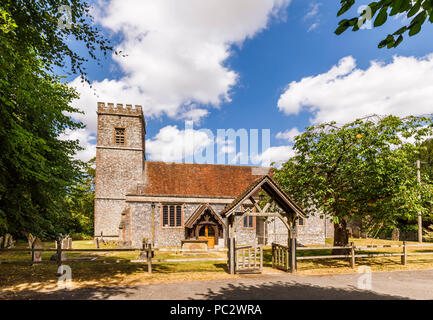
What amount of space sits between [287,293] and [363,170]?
7.52 meters

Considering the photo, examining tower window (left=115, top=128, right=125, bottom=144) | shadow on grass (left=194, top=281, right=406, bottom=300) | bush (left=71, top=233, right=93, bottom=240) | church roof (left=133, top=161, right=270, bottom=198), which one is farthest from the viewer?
bush (left=71, top=233, right=93, bottom=240)

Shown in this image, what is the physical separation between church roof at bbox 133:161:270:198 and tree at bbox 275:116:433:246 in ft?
44.6

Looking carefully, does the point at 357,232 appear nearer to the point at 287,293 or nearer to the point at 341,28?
the point at 287,293

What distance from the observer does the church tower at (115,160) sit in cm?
2620

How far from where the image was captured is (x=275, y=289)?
910 centimetres

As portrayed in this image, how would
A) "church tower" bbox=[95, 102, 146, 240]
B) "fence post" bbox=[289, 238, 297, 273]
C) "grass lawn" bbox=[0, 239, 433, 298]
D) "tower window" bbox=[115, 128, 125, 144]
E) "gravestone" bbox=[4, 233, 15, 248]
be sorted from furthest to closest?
"tower window" bbox=[115, 128, 125, 144], "church tower" bbox=[95, 102, 146, 240], "gravestone" bbox=[4, 233, 15, 248], "fence post" bbox=[289, 238, 297, 273], "grass lawn" bbox=[0, 239, 433, 298]

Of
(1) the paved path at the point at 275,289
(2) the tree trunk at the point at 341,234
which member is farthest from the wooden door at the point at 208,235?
(1) the paved path at the point at 275,289

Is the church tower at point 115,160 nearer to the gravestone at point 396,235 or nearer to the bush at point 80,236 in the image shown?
the bush at point 80,236

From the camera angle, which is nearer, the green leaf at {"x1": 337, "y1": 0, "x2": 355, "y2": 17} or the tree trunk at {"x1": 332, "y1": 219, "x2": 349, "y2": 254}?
the green leaf at {"x1": 337, "y1": 0, "x2": 355, "y2": 17}

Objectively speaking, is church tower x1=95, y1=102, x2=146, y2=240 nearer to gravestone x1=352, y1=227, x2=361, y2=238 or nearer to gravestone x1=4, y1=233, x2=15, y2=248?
gravestone x1=4, y1=233, x2=15, y2=248

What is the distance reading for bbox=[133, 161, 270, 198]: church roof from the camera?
26680mm

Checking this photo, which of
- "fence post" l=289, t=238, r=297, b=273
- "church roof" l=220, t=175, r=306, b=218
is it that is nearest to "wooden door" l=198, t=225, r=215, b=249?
"fence post" l=289, t=238, r=297, b=273

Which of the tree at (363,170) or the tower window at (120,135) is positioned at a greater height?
the tower window at (120,135)

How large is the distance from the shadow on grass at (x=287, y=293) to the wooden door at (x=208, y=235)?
1533 cm
